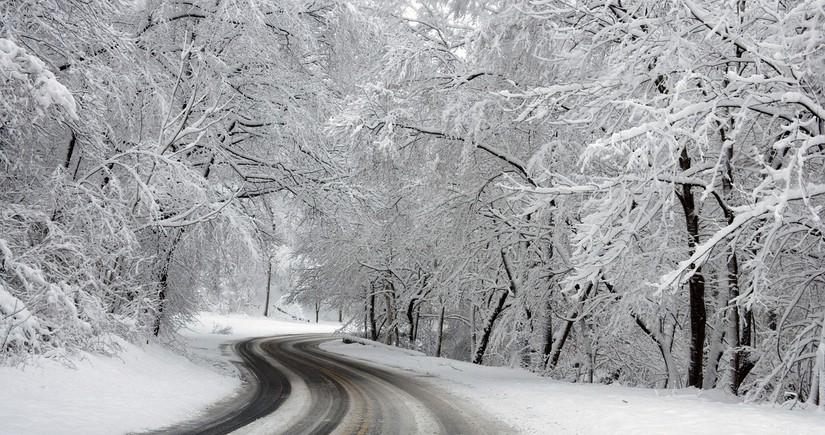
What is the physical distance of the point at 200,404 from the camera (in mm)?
9273

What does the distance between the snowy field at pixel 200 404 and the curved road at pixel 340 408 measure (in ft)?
1.71

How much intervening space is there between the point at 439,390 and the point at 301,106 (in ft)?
25.9

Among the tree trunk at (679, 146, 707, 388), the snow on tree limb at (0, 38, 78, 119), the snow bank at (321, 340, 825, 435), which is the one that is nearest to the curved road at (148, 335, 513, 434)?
the snow bank at (321, 340, 825, 435)

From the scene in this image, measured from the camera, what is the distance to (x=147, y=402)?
27.2 feet

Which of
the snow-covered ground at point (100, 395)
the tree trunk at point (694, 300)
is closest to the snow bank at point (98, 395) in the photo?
the snow-covered ground at point (100, 395)

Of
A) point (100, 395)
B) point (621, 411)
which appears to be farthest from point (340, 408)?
point (621, 411)

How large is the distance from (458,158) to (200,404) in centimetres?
773

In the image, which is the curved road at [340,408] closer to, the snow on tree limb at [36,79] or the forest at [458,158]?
the forest at [458,158]

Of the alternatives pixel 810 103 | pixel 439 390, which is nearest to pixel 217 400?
pixel 439 390

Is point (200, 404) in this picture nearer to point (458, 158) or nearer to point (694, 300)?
point (458, 158)

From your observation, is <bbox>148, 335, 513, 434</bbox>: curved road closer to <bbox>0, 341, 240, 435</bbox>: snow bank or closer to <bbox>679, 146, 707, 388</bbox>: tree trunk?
<bbox>0, 341, 240, 435</bbox>: snow bank

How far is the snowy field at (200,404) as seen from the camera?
6.54 m

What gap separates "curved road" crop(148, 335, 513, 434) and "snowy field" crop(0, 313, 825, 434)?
1.71 ft

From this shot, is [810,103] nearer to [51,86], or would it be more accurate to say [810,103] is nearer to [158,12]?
[51,86]
